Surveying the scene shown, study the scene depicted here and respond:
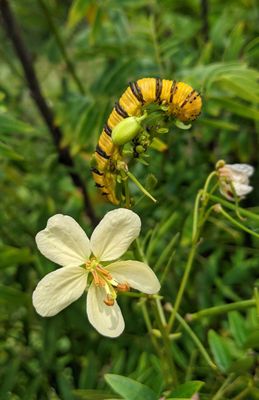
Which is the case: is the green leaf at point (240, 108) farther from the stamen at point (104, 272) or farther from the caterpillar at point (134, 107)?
the stamen at point (104, 272)

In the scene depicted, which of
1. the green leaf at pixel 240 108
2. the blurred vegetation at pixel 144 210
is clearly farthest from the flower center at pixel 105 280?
the green leaf at pixel 240 108

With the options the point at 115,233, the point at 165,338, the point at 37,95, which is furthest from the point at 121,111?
the point at 37,95

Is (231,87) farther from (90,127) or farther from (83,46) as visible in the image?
(83,46)

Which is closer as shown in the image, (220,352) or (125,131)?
(125,131)

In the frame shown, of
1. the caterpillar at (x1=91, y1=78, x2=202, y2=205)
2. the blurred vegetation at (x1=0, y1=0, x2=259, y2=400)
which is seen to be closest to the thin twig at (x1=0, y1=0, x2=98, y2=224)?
the blurred vegetation at (x1=0, y1=0, x2=259, y2=400)

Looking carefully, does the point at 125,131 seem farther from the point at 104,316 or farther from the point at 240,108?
the point at 240,108

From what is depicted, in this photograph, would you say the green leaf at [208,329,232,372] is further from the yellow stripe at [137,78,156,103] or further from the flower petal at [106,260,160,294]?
the yellow stripe at [137,78,156,103]

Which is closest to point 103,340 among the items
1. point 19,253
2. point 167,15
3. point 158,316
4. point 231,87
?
point 19,253
